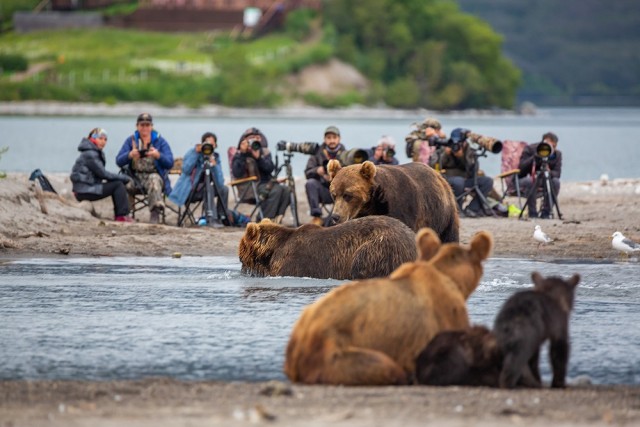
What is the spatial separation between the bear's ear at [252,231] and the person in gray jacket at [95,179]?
20.2 ft

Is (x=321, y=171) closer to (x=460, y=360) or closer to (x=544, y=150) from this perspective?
(x=544, y=150)

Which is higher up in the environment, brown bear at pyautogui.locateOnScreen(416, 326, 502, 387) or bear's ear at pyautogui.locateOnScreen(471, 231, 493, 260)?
bear's ear at pyautogui.locateOnScreen(471, 231, 493, 260)

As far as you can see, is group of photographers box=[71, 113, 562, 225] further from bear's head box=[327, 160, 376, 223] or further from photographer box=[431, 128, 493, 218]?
bear's head box=[327, 160, 376, 223]

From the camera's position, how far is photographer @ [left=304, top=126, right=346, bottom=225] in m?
18.8

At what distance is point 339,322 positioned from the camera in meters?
7.87

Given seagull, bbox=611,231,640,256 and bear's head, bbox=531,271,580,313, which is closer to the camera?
bear's head, bbox=531,271,580,313

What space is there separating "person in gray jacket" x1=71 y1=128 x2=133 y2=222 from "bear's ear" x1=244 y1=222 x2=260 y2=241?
20.2 feet

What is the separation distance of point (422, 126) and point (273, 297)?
10.4m

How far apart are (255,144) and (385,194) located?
22.0 feet

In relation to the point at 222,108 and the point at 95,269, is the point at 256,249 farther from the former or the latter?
the point at 222,108

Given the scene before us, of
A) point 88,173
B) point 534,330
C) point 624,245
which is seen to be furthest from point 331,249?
point 88,173

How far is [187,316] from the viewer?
433 inches

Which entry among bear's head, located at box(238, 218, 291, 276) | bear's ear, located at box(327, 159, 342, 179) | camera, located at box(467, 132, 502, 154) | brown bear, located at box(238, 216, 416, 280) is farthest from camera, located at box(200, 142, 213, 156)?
bear's head, located at box(238, 218, 291, 276)

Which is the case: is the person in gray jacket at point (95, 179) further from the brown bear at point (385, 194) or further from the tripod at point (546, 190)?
the brown bear at point (385, 194)
